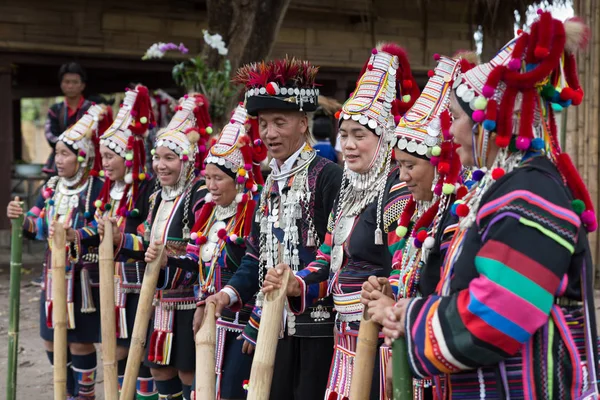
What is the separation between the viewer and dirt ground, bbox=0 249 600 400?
591 cm

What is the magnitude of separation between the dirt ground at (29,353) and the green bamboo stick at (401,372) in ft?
12.7

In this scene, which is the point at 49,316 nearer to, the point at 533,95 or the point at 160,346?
the point at 160,346

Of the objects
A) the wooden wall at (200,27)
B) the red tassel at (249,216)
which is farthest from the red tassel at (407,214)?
the wooden wall at (200,27)

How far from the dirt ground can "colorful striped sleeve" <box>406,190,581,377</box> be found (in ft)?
13.9

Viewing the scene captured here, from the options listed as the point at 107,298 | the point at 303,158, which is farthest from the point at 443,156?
the point at 107,298

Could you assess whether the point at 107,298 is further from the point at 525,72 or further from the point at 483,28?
the point at 483,28

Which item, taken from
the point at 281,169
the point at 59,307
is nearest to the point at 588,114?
the point at 281,169

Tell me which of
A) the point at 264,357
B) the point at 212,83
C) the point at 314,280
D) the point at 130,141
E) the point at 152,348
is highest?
the point at 212,83

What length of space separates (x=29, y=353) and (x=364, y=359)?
16.1ft

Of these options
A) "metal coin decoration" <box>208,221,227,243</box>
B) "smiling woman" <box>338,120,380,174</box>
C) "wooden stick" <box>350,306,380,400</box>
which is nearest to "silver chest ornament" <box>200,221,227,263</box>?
"metal coin decoration" <box>208,221,227,243</box>

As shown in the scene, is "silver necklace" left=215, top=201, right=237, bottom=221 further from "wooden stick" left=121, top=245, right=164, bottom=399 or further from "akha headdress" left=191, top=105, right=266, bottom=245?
"wooden stick" left=121, top=245, right=164, bottom=399

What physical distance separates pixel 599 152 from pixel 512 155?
19.5 feet

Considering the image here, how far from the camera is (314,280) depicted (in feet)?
11.1

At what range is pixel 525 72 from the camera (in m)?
2.22
